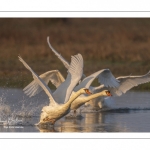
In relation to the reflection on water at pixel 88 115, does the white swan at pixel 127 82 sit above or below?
above

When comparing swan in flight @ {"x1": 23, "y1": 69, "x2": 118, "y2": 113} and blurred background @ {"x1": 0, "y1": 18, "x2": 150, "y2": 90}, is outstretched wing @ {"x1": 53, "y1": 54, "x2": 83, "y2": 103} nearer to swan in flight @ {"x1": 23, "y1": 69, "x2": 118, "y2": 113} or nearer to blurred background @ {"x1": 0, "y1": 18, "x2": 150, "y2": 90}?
swan in flight @ {"x1": 23, "y1": 69, "x2": 118, "y2": 113}

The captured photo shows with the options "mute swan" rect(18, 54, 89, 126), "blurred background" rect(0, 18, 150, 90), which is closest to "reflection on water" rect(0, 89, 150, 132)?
"mute swan" rect(18, 54, 89, 126)

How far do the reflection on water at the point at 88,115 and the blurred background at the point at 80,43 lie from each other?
430cm

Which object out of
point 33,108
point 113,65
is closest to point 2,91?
point 33,108

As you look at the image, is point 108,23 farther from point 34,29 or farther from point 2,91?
point 2,91

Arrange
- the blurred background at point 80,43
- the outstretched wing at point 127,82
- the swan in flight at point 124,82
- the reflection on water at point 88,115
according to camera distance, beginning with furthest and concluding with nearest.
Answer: the blurred background at point 80,43, the outstretched wing at point 127,82, the swan in flight at point 124,82, the reflection on water at point 88,115

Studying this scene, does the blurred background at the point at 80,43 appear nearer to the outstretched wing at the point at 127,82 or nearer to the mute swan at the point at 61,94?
the outstretched wing at the point at 127,82

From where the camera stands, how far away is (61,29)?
1222 inches

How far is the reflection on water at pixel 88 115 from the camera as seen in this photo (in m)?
17.0

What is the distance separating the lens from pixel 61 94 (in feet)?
57.4

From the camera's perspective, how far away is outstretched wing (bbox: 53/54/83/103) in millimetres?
→ 17422

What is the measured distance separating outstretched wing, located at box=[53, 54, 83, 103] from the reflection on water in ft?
1.90

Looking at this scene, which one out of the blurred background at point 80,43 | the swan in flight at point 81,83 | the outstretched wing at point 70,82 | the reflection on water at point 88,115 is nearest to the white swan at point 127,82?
the reflection on water at point 88,115
